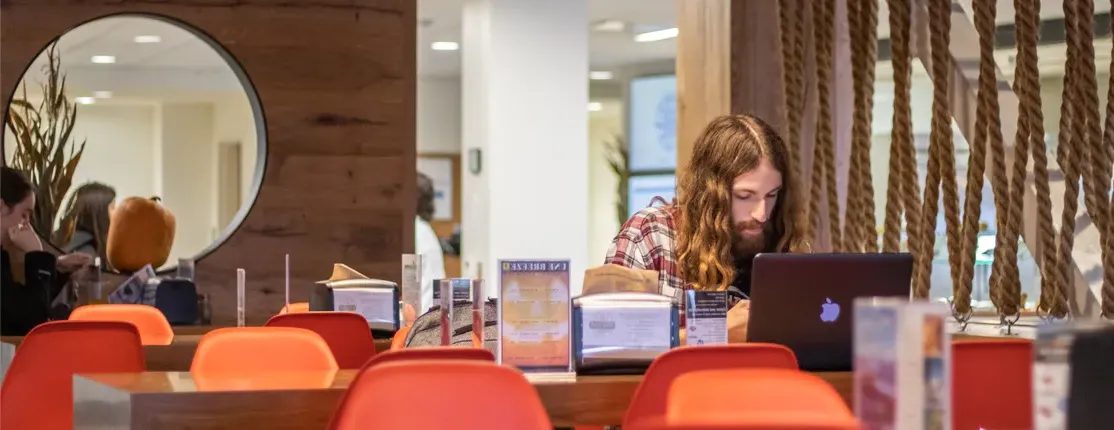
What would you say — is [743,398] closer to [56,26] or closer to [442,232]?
[56,26]

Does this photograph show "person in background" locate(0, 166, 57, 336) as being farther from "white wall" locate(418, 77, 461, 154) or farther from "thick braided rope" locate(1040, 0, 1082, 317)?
"white wall" locate(418, 77, 461, 154)

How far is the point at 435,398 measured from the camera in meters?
2.11

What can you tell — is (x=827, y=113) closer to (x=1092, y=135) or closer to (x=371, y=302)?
(x=1092, y=135)

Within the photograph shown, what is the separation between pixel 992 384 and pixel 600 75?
1165 centimetres

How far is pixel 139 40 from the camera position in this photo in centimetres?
632

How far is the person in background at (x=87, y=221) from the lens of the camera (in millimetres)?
6184

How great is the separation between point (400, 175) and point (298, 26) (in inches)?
A: 31.4

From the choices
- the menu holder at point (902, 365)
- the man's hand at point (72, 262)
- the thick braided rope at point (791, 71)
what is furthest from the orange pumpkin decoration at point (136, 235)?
the menu holder at point (902, 365)

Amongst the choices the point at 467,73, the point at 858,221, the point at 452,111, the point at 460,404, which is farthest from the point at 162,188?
the point at 452,111

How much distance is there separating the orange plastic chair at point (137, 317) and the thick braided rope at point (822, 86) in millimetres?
2087

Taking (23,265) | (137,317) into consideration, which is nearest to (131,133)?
(23,265)

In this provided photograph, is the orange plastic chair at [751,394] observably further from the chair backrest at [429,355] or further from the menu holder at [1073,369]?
the chair backrest at [429,355]

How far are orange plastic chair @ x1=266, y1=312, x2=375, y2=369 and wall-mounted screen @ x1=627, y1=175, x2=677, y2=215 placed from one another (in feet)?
29.1

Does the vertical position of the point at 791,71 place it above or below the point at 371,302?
above
